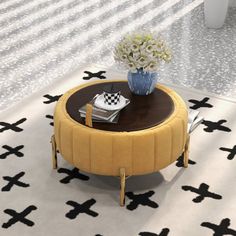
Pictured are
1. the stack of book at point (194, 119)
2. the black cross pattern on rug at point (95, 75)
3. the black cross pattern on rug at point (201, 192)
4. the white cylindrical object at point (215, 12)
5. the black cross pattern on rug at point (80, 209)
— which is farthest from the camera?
the white cylindrical object at point (215, 12)

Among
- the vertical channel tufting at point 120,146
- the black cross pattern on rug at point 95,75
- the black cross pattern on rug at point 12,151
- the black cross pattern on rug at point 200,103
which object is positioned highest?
the vertical channel tufting at point 120,146

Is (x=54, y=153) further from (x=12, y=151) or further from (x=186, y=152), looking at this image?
(x=186, y=152)

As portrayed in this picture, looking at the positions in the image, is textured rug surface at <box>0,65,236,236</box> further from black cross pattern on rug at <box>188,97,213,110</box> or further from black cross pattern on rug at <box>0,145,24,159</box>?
black cross pattern on rug at <box>188,97,213,110</box>

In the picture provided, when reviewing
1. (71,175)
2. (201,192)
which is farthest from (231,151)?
(71,175)

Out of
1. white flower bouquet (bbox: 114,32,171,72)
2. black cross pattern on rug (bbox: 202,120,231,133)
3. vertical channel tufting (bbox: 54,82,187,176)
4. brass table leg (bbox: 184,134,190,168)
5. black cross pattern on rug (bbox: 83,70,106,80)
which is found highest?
white flower bouquet (bbox: 114,32,171,72)

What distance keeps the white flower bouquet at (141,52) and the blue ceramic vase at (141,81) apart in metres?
0.05

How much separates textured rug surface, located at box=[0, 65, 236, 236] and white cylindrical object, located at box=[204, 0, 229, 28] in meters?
1.94

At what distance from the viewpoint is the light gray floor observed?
174 inches

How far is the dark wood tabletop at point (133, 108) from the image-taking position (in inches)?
113

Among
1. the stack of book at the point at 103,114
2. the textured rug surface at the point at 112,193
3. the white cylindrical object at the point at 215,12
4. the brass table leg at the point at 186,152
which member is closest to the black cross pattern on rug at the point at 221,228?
the textured rug surface at the point at 112,193

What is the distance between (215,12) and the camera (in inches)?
210

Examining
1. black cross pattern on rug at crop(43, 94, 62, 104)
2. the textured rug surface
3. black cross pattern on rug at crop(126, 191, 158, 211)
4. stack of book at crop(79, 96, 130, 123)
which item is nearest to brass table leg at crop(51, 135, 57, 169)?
the textured rug surface

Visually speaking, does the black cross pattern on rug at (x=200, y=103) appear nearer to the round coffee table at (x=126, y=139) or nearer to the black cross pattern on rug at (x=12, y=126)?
the round coffee table at (x=126, y=139)

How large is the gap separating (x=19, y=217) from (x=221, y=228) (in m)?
1.02
